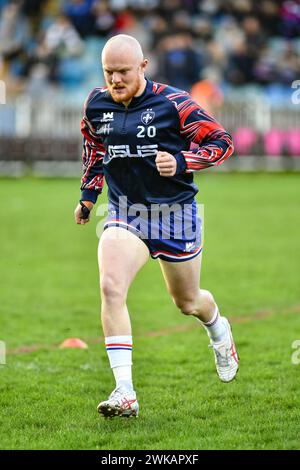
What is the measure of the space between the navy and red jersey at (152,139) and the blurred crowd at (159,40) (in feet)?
69.9

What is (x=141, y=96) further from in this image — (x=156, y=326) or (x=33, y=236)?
(x=33, y=236)

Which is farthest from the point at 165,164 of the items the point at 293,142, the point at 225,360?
the point at 293,142

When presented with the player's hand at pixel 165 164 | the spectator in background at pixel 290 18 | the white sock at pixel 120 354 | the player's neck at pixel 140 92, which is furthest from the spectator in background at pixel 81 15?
the white sock at pixel 120 354

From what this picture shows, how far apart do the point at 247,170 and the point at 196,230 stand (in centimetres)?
2111

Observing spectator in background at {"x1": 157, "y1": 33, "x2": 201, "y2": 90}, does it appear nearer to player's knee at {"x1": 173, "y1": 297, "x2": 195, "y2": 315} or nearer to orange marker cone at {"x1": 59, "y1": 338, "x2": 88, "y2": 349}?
orange marker cone at {"x1": 59, "y1": 338, "x2": 88, "y2": 349}

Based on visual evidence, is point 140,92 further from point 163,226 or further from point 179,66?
point 179,66

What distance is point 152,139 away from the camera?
5.83m

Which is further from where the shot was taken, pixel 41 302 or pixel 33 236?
pixel 33 236

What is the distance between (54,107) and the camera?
26.5 m

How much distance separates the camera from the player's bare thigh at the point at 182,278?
6.07 m

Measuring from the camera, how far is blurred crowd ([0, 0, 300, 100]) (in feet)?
91.2

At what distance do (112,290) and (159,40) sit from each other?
23.6 meters
